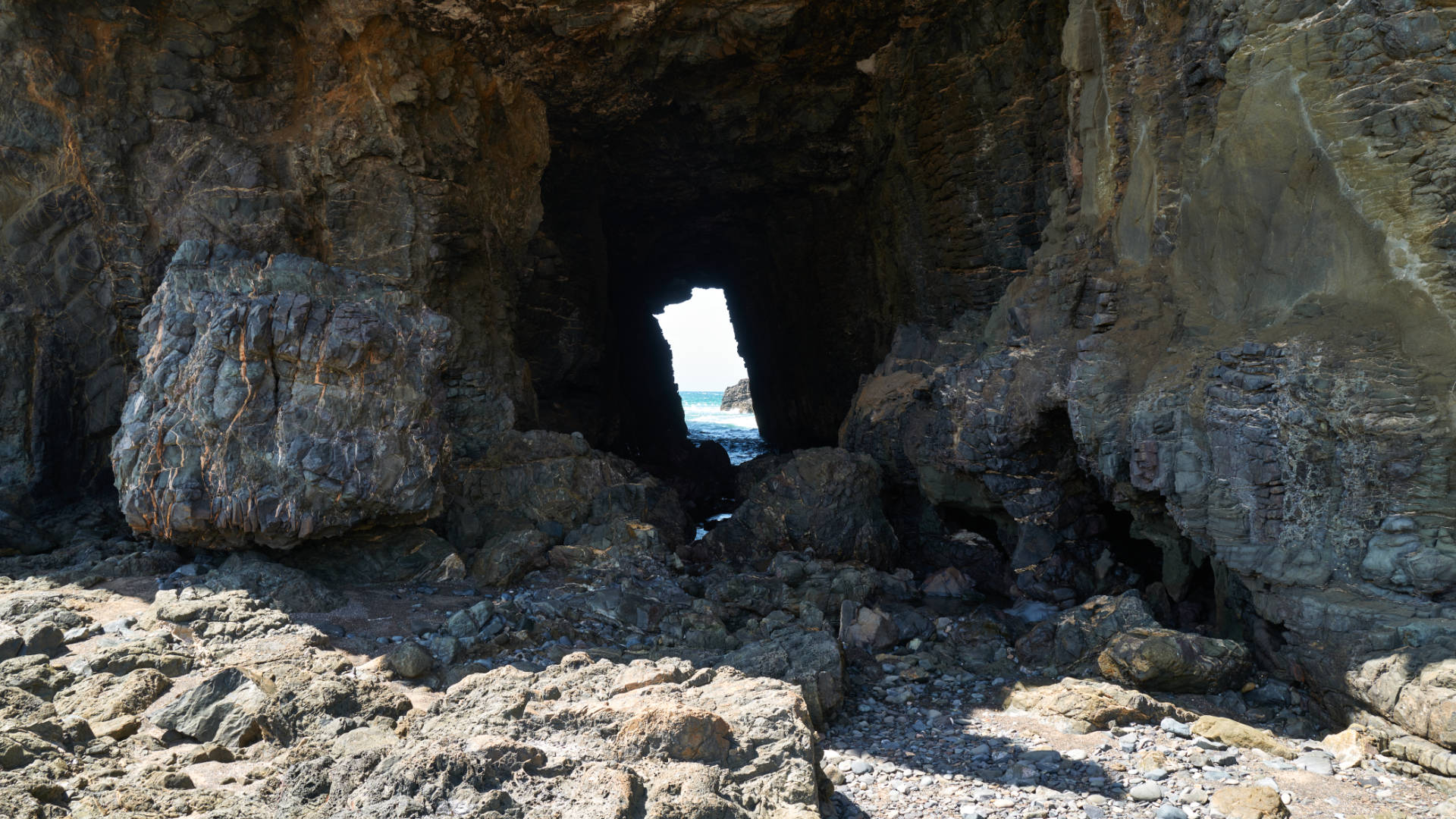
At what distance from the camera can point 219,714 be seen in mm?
4824

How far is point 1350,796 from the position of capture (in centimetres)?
446

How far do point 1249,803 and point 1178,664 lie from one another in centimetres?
174

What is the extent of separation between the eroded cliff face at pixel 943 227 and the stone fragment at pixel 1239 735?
29.9 inches

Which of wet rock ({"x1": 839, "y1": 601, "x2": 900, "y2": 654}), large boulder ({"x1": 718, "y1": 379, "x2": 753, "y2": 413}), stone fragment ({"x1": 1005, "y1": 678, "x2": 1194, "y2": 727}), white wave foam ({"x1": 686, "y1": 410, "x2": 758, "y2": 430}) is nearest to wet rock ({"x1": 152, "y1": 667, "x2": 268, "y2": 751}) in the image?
wet rock ({"x1": 839, "y1": 601, "x2": 900, "y2": 654})

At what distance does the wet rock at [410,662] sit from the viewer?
234 inches

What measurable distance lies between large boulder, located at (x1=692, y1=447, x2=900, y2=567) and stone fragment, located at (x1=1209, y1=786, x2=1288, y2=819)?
5.26 meters

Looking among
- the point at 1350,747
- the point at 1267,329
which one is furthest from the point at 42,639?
the point at 1267,329

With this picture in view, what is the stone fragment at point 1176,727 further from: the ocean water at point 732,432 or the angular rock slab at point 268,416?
the ocean water at point 732,432

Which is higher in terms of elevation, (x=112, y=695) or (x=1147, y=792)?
(x=112, y=695)

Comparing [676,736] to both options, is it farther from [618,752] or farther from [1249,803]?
[1249,803]

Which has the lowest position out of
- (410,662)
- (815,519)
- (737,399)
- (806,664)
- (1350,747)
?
(737,399)

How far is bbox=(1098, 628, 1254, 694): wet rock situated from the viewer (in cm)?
592

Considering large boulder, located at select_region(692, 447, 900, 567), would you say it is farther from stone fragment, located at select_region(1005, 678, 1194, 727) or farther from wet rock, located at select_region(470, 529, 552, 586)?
stone fragment, located at select_region(1005, 678, 1194, 727)

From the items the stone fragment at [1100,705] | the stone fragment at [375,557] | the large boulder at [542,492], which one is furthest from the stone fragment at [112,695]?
the stone fragment at [1100,705]
